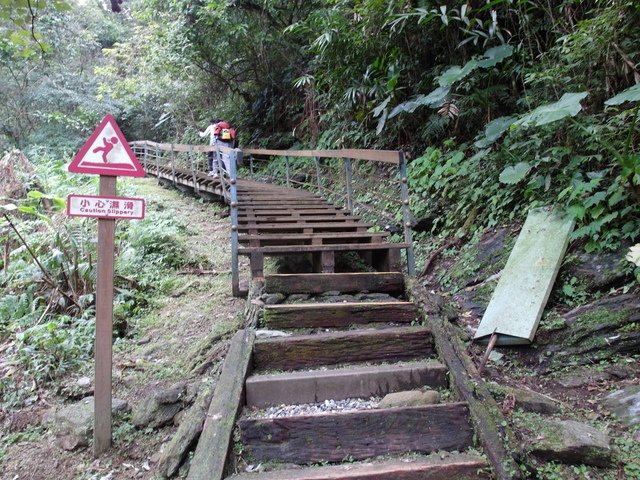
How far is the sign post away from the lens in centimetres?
251

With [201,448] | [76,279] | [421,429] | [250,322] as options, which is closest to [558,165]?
[421,429]

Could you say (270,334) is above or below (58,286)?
below

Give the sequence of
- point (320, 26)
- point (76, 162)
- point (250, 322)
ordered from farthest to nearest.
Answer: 1. point (320, 26)
2. point (250, 322)
3. point (76, 162)

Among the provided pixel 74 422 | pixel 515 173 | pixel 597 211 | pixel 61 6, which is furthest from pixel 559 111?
pixel 74 422

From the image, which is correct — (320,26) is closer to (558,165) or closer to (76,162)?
(558,165)

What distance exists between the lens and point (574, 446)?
2.07 metres

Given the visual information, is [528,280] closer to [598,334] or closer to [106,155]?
[598,334]

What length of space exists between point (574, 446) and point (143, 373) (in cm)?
287

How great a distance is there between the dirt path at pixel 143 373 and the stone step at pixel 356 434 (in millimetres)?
659

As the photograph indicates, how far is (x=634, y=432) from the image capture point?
7.25ft

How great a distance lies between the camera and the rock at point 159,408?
2.66m

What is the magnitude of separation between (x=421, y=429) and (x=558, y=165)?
2.77 m

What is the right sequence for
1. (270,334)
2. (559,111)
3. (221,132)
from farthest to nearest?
1. (221,132)
2. (559,111)
3. (270,334)

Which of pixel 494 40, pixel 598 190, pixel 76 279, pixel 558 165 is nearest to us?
pixel 598 190
